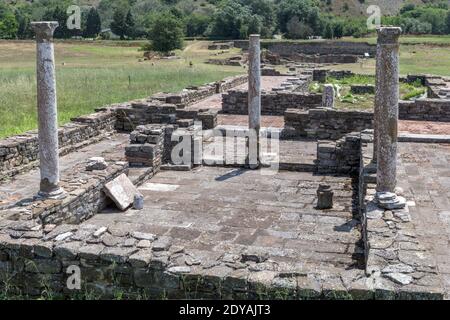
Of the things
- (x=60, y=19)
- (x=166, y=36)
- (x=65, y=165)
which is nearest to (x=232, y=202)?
(x=65, y=165)

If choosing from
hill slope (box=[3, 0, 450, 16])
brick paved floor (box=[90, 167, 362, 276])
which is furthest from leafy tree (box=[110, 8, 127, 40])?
brick paved floor (box=[90, 167, 362, 276])

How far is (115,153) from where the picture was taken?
15094 millimetres

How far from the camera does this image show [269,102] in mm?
21109

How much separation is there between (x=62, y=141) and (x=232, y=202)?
5.71 meters

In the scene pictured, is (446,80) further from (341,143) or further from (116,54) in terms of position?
(116,54)

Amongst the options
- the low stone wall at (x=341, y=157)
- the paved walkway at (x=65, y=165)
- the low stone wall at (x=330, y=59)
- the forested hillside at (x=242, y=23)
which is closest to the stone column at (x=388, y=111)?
the low stone wall at (x=341, y=157)

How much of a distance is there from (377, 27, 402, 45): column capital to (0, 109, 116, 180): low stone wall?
7.91 meters

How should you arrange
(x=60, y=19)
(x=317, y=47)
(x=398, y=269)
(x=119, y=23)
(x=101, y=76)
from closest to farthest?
(x=398, y=269) → (x=101, y=76) → (x=317, y=47) → (x=119, y=23) → (x=60, y=19)

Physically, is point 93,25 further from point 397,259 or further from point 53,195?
point 397,259

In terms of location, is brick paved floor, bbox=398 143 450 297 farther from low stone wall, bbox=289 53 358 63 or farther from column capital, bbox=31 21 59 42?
low stone wall, bbox=289 53 358 63

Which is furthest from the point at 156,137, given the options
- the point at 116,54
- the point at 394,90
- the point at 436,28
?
the point at 436,28

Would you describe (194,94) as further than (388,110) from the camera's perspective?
Yes

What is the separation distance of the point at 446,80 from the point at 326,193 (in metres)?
19.1

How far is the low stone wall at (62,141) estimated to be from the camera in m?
12.6
